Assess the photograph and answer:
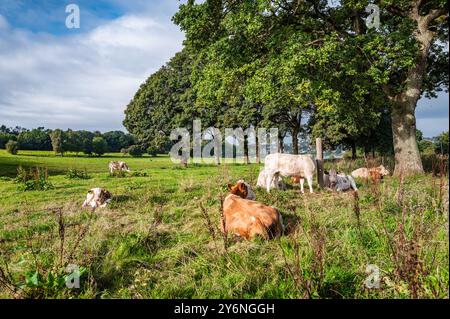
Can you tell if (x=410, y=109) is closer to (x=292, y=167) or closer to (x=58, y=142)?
(x=292, y=167)

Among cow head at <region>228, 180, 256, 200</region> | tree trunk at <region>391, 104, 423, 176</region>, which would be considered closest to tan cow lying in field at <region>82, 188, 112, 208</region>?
cow head at <region>228, 180, 256, 200</region>

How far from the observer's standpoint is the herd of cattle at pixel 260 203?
5.45m

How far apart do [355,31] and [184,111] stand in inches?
879

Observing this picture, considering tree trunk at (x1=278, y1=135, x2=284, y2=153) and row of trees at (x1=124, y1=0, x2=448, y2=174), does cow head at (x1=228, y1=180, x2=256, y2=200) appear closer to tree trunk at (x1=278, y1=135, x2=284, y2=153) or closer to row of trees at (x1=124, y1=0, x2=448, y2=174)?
row of trees at (x1=124, y1=0, x2=448, y2=174)

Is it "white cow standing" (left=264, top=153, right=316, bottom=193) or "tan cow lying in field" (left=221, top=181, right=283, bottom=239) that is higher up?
"white cow standing" (left=264, top=153, right=316, bottom=193)

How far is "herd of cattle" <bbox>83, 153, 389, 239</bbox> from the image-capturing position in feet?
17.9

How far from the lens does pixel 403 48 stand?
40.4ft

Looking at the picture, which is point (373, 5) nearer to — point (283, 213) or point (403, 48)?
point (403, 48)

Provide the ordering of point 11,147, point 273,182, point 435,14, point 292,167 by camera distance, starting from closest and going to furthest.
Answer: point 292,167 → point 273,182 → point 435,14 → point 11,147

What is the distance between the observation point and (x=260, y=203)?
20.6 feet

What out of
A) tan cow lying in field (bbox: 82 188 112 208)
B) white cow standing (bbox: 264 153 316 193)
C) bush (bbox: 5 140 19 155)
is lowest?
tan cow lying in field (bbox: 82 188 112 208)

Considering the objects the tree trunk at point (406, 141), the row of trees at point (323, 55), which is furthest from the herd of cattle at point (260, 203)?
the row of trees at point (323, 55)

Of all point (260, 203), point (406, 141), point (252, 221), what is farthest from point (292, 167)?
point (406, 141)

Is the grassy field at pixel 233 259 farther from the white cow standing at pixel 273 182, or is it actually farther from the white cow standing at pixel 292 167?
the white cow standing at pixel 273 182
